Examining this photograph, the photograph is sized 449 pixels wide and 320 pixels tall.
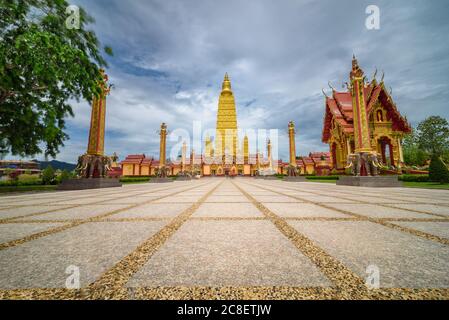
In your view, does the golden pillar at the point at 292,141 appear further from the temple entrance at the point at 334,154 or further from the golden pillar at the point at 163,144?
the golden pillar at the point at 163,144

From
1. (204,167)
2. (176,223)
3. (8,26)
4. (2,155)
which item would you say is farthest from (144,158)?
(176,223)

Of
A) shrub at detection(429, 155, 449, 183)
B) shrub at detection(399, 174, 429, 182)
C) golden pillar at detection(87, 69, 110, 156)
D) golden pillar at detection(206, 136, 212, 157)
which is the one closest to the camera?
shrub at detection(429, 155, 449, 183)

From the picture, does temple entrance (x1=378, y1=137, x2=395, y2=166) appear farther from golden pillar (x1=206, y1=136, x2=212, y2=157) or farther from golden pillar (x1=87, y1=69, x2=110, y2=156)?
golden pillar (x1=206, y1=136, x2=212, y2=157)

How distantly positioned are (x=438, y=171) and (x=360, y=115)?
4731 mm

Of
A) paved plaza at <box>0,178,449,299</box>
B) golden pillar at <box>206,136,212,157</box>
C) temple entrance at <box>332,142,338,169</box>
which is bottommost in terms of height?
paved plaza at <box>0,178,449,299</box>

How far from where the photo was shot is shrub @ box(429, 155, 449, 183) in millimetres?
9867

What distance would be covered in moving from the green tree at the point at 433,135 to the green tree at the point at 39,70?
45.2m

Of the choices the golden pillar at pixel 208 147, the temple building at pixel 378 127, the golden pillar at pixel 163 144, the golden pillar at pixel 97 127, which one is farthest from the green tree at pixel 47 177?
the golden pillar at pixel 208 147

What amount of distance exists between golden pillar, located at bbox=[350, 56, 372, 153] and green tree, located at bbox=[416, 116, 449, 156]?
32.2 metres

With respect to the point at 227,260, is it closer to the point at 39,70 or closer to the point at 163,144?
the point at 39,70

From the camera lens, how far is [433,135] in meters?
33.2

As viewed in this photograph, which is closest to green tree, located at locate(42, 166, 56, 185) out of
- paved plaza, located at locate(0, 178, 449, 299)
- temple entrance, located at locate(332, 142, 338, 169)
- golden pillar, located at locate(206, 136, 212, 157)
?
paved plaza, located at locate(0, 178, 449, 299)
